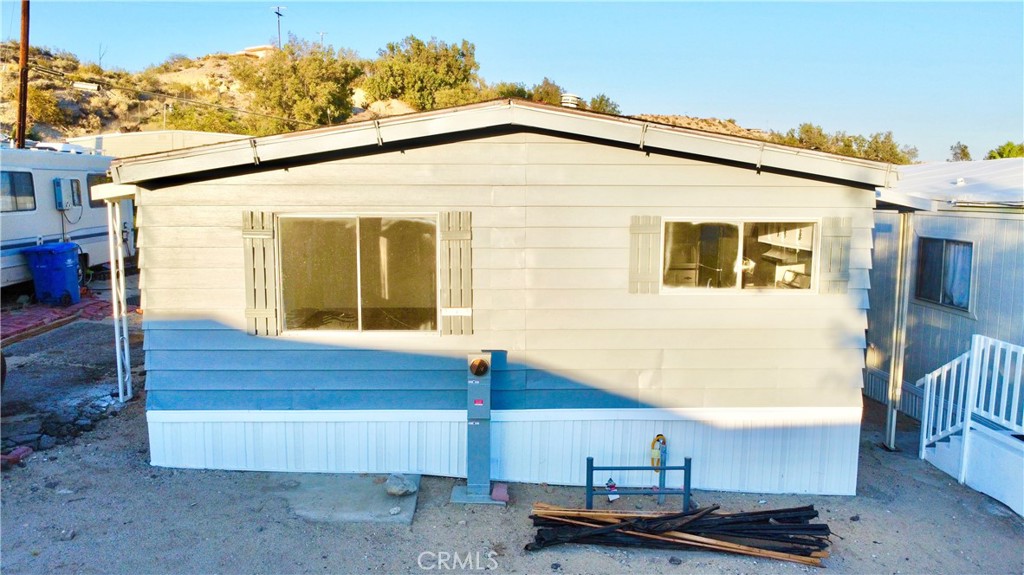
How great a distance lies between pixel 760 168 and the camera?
18.5ft

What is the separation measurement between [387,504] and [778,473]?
3.41m

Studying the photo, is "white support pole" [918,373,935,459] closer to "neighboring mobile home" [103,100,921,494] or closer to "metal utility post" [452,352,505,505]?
"neighboring mobile home" [103,100,921,494]

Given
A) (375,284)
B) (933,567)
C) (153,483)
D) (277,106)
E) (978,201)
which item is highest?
(277,106)

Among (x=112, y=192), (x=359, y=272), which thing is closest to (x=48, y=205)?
(x=112, y=192)

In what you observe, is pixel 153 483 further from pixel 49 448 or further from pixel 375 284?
pixel 375 284

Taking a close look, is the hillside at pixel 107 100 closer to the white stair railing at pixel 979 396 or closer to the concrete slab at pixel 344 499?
the white stair railing at pixel 979 396

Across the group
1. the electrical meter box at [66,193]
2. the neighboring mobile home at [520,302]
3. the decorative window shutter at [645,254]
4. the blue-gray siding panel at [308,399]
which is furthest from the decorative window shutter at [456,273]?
the electrical meter box at [66,193]

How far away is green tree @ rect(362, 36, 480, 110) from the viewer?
Result: 26047mm

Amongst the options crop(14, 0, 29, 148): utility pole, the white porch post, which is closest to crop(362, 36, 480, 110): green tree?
crop(14, 0, 29, 148): utility pole

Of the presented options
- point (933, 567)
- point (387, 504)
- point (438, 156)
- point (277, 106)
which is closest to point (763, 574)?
point (933, 567)

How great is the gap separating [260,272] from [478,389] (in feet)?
6.62

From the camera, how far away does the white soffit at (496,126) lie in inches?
208

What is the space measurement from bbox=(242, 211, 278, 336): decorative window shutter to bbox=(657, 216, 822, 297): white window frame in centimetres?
320

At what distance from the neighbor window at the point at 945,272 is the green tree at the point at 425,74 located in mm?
18994
